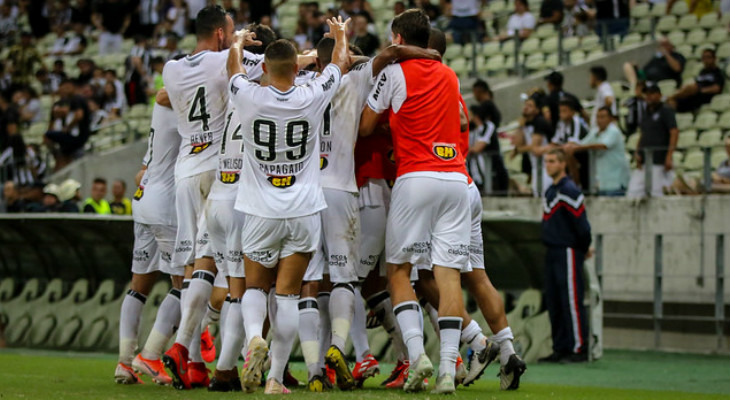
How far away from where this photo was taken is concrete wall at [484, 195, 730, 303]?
50.5ft

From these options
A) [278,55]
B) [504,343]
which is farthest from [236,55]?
[504,343]

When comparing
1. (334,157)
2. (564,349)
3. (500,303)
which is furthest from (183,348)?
(564,349)

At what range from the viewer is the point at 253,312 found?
8.63m

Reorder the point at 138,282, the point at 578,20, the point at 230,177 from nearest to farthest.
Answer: the point at 230,177 < the point at 138,282 < the point at 578,20

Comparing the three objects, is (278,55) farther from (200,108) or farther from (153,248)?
(153,248)

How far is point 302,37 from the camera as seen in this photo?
24.4m

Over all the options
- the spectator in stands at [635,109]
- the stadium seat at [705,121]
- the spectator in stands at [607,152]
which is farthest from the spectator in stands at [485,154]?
the stadium seat at [705,121]

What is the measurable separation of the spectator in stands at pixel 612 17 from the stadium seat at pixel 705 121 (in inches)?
138

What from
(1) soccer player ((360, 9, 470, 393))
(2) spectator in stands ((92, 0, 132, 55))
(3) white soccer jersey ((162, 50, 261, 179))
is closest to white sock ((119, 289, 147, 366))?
(3) white soccer jersey ((162, 50, 261, 179))

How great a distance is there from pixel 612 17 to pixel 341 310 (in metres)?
13.8

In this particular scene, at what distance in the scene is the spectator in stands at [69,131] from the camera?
2317 centimetres

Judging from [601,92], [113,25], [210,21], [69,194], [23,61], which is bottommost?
[69,194]

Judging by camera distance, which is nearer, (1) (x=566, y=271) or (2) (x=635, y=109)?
(1) (x=566, y=271)

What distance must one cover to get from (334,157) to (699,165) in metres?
7.74
